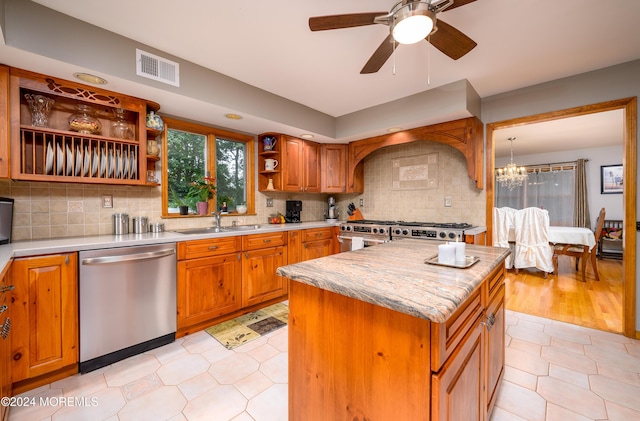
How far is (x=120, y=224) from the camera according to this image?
2.39m

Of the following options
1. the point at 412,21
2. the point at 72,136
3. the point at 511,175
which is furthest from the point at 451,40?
the point at 511,175

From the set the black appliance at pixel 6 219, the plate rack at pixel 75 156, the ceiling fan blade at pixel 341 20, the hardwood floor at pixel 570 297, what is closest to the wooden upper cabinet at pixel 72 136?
the plate rack at pixel 75 156

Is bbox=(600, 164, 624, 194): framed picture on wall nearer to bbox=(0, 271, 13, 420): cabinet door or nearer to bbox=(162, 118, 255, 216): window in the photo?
bbox=(162, 118, 255, 216): window

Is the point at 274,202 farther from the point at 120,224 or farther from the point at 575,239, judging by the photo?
the point at 575,239

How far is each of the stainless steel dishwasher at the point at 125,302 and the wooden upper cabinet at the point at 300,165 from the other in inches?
70.6

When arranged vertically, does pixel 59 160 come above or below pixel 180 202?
→ above

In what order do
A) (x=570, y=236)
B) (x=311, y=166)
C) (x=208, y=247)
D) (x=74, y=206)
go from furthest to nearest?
(x=570, y=236) < (x=311, y=166) < (x=208, y=247) < (x=74, y=206)

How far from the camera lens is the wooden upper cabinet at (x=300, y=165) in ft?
11.8

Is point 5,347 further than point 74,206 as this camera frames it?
No

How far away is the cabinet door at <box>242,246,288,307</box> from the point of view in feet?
9.29

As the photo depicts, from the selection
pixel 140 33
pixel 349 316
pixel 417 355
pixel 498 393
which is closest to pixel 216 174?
pixel 140 33

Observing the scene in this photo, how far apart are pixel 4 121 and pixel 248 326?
2379 mm

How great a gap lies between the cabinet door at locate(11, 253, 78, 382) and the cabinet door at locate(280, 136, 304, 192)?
7.60ft

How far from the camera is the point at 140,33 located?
192cm
